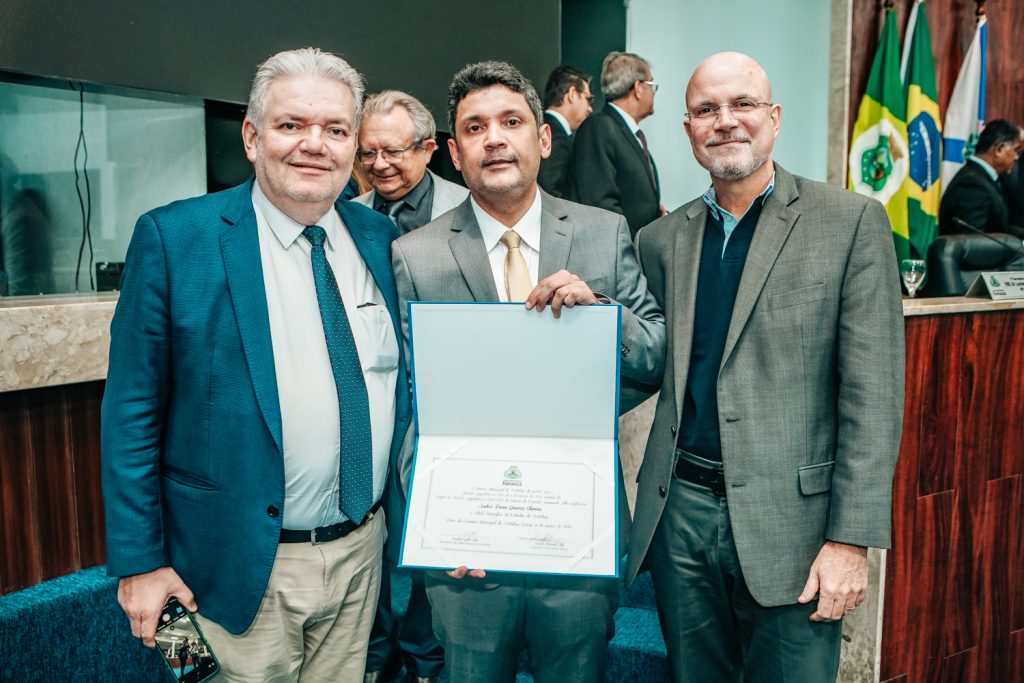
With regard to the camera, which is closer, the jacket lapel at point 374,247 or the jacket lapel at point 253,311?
the jacket lapel at point 253,311

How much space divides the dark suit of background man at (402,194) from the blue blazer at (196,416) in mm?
919

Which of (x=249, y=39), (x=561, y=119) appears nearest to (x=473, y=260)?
(x=249, y=39)

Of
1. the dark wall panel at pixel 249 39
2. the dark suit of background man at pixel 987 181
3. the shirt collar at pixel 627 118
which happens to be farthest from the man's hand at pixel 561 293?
the dark suit of background man at pixel 987 181

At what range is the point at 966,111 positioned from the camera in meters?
5.04

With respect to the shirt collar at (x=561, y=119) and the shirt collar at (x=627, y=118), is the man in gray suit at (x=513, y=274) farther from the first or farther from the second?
the shirt collar at (x=561, y=119)

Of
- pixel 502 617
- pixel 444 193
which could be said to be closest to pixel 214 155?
pixel 444 193

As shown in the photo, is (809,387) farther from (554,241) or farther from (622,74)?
(622,74)

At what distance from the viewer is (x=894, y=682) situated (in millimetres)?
2162

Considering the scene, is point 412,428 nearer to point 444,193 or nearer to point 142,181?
point 444,193

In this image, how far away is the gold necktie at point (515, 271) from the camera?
1493 mm

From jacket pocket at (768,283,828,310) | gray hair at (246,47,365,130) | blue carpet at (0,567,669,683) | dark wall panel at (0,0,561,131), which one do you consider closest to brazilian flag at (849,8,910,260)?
dark wall panel at (0,0,561,131)

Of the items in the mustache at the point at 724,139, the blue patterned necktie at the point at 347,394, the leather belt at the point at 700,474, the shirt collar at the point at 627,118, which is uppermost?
the shirt collar at the point at 627,118

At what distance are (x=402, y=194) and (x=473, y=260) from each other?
107 centimetres

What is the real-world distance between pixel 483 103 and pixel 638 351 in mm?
612
